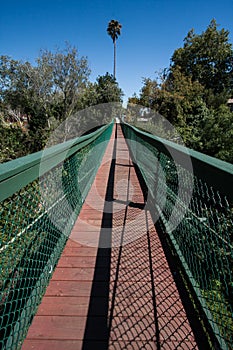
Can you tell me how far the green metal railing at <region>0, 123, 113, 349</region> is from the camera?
0.91 meters

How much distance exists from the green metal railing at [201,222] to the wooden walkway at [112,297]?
6.5 inches

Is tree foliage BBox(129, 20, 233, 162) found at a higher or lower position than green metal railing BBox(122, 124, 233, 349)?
higher

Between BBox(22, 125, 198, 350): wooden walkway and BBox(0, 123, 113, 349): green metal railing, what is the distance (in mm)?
131

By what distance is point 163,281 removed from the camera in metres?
1.71

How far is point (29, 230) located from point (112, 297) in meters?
0.79

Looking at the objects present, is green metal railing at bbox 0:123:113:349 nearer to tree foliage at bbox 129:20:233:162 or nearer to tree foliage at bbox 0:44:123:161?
tree foliage at bbox 129:20:233:162

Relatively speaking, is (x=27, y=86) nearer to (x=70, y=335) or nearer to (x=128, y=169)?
(x=128, y=169)

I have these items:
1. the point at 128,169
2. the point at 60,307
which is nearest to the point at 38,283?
the point at 60,307

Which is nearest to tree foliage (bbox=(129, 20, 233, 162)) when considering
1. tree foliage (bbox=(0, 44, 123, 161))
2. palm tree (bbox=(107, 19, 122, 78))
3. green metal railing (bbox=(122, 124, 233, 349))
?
tree foliage (bbox=(0, 44, 123, 161))

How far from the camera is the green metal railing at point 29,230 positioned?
91 centimetres

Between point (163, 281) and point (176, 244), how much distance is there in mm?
412

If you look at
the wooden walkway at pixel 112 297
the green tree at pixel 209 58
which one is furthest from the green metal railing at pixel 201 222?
the green tree at pixel 209 58

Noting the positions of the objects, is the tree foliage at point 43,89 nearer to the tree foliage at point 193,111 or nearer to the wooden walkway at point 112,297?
the tree foliage at point 193,111

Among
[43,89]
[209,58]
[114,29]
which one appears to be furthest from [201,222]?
[114,29]
